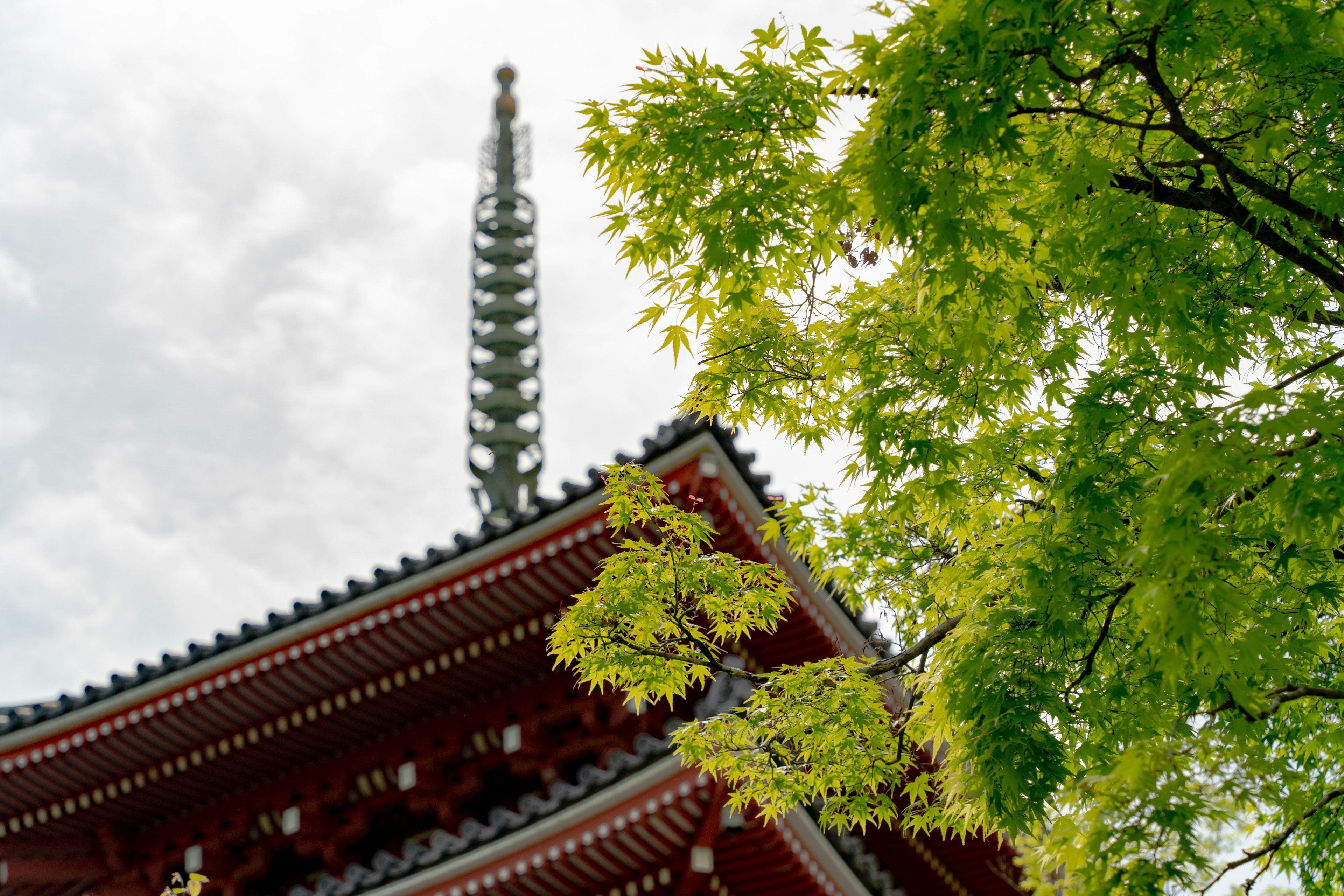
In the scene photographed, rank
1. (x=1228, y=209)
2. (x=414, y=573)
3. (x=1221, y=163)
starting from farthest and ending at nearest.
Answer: (x=414, y=573) → (x=1228, y=209) → (x=1221, y=163)

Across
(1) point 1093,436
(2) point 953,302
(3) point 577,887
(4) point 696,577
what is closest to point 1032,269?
(2) point 953,302

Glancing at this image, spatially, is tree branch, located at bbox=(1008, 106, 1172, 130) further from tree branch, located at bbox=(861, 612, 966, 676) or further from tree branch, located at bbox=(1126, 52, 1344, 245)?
tree branch, located at bbox=(861, 612, 966, 676)

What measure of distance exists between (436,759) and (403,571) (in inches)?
77.1

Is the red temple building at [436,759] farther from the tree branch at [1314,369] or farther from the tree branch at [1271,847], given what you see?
the tree branch at [1314,369]

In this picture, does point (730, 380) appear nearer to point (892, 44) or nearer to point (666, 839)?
point (892, 44)

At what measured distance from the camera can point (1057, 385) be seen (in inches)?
186

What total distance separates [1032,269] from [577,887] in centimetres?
569

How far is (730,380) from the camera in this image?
524 centimetres

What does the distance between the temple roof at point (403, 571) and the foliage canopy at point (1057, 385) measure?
316cm

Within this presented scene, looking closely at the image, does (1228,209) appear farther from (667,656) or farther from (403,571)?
(403,571)

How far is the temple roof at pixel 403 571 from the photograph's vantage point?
8.60 metres

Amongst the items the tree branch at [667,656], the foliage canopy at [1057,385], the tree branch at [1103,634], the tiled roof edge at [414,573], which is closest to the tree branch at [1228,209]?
the foliage canopy at [1057,385]

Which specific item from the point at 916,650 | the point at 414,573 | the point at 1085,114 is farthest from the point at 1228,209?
the point at 414,573

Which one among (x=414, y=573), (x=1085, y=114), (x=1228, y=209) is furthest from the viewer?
(x=414, y=573)
